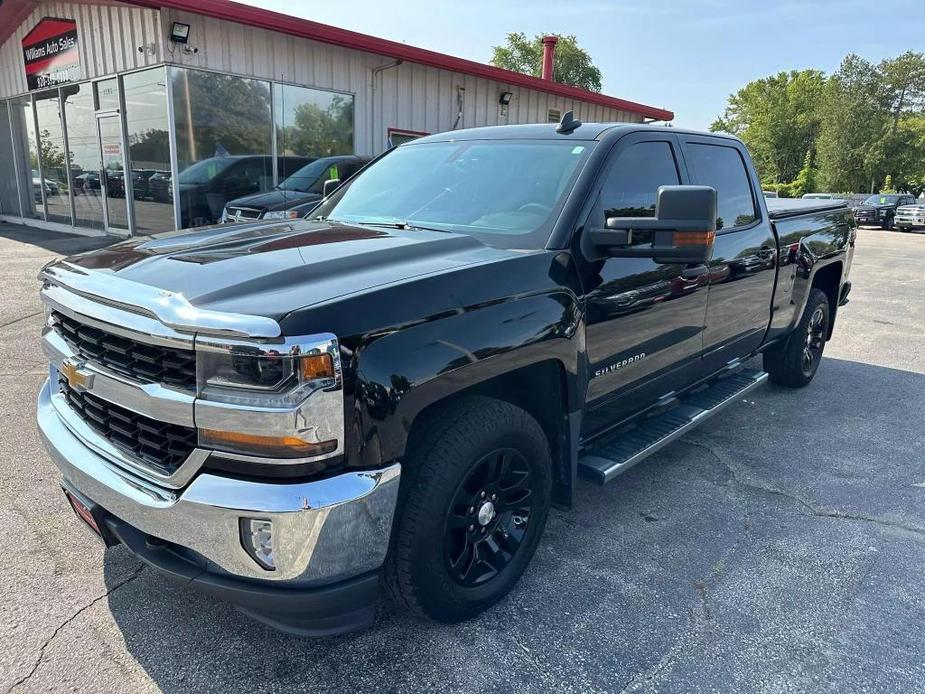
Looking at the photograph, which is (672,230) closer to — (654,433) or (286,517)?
(654,433)

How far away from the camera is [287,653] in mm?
2363

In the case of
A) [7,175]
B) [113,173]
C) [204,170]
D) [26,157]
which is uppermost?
[26,157]

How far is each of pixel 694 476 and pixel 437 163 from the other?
7.64ft

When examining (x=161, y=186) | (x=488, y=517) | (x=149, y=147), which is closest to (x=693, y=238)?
(x=488, y=517)

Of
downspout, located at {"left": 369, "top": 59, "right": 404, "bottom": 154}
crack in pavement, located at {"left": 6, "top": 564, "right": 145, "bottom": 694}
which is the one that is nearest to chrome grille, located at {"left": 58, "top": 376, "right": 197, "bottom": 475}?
crack in pavement, located at {"left": 6, "top": 564, "right": 145, "bottom": 694}

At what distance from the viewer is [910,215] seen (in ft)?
85.9

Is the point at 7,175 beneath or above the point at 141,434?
above

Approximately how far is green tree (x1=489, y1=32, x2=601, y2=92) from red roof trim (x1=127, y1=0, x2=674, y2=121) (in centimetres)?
5177

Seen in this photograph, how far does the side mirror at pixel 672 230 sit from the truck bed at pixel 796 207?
2223 millimetres

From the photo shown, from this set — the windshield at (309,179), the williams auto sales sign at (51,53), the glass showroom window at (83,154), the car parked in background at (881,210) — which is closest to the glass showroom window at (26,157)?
the williams auto sales sign at (51,53)

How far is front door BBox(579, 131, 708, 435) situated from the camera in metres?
2.86

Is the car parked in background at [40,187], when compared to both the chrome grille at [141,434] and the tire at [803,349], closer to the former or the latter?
the chrome grille at [141,434]

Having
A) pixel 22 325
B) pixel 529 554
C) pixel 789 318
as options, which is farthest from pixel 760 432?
pixel 22 325

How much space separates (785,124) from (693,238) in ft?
215
